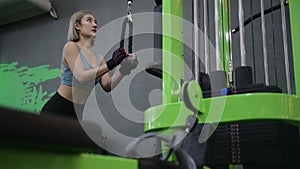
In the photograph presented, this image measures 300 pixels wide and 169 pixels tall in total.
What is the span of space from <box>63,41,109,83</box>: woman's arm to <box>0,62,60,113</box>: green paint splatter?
1.48 meters

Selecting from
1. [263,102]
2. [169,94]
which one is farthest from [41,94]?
[263,102]

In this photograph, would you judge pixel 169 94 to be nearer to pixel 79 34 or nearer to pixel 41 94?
pixel 79 34

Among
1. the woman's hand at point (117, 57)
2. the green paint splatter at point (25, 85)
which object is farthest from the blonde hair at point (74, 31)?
the green paint splatter at point (25, 85)

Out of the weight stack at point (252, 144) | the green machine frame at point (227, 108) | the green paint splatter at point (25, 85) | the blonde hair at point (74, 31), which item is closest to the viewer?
the green machine frame at point (227, 108)

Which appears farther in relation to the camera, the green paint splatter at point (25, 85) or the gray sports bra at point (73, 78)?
the green paint splatter at point (25, 85)

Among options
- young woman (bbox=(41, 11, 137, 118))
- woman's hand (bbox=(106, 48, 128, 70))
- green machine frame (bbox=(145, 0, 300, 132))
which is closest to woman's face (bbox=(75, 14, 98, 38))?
young woman (bbox=(41, 11, 137, 118))

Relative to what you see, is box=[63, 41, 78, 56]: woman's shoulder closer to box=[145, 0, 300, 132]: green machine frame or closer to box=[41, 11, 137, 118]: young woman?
box=[41, 11, 137, 118]: young woman

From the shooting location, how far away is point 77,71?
1885 mm

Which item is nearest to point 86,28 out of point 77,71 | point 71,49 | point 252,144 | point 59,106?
point 71,49

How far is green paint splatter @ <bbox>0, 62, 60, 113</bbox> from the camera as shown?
3.46m

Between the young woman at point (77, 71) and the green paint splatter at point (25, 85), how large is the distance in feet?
4.56

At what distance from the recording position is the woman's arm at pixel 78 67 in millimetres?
1862

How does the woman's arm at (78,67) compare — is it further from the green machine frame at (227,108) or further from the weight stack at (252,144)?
the weight stack at (252,144)

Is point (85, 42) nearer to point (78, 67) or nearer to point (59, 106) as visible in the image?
point (78, 67)
